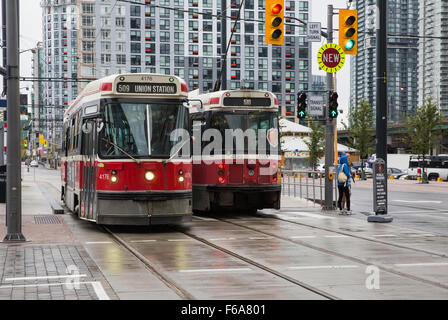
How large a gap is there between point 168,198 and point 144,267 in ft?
15.3

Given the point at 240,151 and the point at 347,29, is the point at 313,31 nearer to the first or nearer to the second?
the point at 347,29

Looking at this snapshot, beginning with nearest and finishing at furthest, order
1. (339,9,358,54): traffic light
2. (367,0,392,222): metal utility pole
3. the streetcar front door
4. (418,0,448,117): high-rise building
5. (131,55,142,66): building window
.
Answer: the streetcar front door < (367,0,392,222): metal utility pole < (339,9,358,54): traffic light < (418,0,448,117): high-rise building < (131,55,142,66): building window

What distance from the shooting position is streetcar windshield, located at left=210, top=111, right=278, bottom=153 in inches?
740

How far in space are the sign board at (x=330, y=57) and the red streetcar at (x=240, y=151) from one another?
2959 mm

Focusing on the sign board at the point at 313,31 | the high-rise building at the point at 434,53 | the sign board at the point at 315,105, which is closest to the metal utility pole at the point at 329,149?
the sign board at the point at 315,105

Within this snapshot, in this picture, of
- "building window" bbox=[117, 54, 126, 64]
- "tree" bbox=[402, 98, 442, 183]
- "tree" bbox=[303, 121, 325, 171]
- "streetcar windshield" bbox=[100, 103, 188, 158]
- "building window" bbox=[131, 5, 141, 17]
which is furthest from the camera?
"building window" bbox=[131, 5, 141, 17]

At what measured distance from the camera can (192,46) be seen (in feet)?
439

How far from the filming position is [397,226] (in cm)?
1675

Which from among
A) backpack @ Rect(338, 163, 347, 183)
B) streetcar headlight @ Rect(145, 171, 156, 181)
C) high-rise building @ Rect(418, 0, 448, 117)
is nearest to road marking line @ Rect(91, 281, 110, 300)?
streetcar headlight @ Rect(145, 171, 156, 181)

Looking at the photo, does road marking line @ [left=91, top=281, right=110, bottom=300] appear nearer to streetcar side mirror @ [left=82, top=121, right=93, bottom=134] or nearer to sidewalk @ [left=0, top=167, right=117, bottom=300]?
sidewalk @ [left=0, top=167, right=117, bottom=300]

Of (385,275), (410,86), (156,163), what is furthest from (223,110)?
(410,86)

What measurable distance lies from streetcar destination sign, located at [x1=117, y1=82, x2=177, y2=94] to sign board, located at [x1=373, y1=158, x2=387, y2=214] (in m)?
6.18

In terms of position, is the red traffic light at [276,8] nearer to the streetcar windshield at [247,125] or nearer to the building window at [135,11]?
the streetcar windshield at [247,125]

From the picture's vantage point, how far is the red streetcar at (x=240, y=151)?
18719 mm
